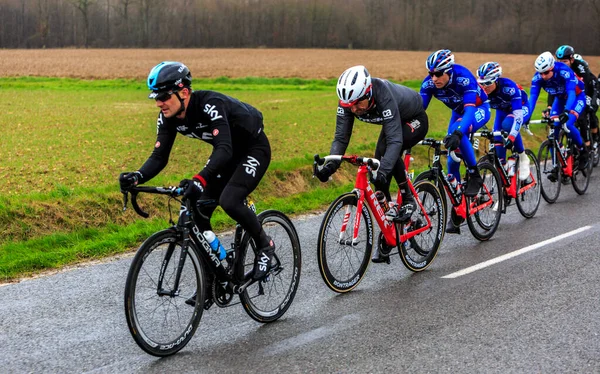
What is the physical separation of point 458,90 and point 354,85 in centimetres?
281

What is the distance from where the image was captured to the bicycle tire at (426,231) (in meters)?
7.73

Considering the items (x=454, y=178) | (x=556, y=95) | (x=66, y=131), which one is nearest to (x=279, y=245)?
(x=454, y=178)

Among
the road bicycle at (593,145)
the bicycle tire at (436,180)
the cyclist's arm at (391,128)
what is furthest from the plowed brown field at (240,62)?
the cyclist's arm at (391,128)

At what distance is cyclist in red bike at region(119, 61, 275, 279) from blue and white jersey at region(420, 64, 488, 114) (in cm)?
350

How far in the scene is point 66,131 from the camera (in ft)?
59.4

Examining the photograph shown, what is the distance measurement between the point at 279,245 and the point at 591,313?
9.11 ft

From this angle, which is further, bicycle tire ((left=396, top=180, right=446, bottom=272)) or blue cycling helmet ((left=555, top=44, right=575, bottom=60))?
blue cycling helmet ((left=555, top=44, right=575, bottom=60))

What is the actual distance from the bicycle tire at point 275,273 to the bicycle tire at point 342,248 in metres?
0.32

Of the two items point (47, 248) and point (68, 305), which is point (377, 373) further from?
point (47, 248)

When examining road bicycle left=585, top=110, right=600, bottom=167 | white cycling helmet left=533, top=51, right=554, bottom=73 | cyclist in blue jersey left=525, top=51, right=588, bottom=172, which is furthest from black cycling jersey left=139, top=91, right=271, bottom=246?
road bicycle left=585, top=110, right=600, bottom=167

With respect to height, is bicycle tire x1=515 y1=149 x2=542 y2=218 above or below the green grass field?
above

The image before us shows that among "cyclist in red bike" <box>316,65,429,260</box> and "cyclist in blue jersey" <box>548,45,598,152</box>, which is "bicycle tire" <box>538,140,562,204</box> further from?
"cyclist in red bike" <box>316,65,429,260</box>

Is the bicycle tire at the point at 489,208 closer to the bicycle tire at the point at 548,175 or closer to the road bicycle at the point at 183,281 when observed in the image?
the bicycle tire at the point at 548,175

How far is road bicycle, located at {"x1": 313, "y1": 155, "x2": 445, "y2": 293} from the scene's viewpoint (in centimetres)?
666
